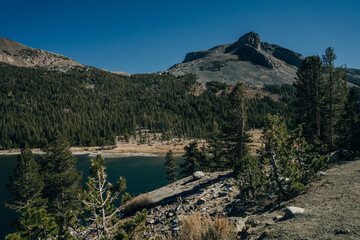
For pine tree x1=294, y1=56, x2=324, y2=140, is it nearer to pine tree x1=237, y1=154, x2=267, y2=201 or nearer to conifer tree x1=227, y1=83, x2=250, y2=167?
conifer tree x1=227, y1=83, x2=250, y2=167

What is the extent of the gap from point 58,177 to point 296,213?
84.1ft

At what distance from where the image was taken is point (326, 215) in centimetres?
836

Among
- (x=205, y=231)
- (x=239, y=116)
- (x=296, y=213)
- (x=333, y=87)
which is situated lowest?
(x=296, y=213)

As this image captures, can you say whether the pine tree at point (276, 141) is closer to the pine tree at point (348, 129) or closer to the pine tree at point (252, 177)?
the pine tree at point (252, 177)

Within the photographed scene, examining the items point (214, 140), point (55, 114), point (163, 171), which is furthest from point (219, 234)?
point (55, 114)

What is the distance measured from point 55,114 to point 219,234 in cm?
21276

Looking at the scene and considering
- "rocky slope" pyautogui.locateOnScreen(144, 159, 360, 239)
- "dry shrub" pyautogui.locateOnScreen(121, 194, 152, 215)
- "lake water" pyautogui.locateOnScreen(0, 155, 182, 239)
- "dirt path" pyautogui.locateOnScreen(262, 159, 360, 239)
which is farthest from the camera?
"lake water" pyautogui.locateOnScreen(0, 155, 182, 239)

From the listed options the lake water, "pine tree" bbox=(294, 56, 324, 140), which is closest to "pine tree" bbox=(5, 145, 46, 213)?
the lake water

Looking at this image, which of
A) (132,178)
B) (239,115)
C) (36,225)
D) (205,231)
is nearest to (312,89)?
(239,115)

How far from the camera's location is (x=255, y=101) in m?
177

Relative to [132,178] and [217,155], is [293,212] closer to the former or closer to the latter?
[217,155]

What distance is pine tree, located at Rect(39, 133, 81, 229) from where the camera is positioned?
23.8m

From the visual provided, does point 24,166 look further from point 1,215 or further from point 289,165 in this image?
point 289,165

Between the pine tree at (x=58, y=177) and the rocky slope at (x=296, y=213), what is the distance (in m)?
13.4
